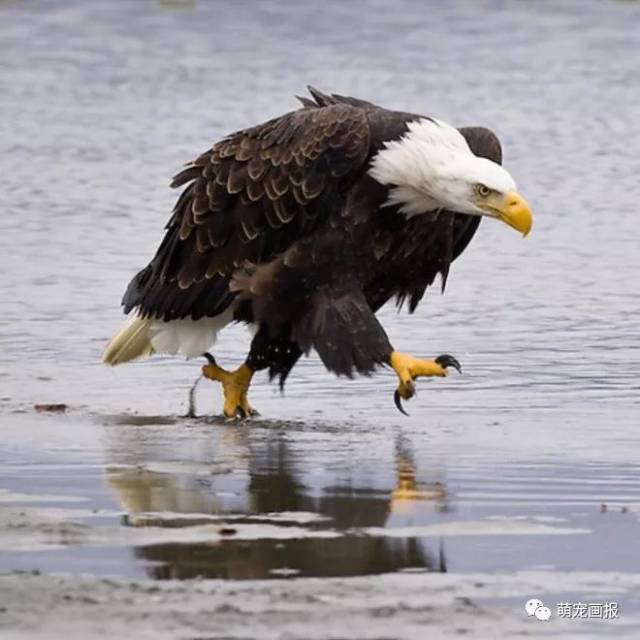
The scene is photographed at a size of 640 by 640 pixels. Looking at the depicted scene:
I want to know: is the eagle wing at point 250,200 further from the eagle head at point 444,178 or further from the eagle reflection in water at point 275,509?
the eagle reflection in water at point 275,509

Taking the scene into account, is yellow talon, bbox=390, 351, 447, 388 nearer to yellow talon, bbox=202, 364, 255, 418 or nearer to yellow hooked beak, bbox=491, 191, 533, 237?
yellow hooked beak, bbox=491, 191, 533, 237

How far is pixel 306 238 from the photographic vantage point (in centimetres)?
838

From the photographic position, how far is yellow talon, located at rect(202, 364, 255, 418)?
342 inches

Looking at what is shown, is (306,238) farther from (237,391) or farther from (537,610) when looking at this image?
(537,610)

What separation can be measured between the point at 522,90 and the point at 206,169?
35.0 ft

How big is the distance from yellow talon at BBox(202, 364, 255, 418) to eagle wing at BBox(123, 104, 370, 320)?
23 centimetres

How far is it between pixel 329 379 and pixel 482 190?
1.49 meters

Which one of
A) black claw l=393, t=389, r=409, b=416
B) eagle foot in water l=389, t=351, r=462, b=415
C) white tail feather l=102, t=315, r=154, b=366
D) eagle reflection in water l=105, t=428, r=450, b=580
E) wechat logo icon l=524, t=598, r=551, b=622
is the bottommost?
wechat logo icon l=524, t=598, r=551, b=622

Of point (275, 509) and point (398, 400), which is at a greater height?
point (398, 400)

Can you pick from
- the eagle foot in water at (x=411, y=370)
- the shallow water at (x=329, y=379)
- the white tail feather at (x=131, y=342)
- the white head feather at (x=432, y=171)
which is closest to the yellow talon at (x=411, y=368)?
the eagle foot in water at (x=411, y=370)

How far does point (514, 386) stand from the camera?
906 cm

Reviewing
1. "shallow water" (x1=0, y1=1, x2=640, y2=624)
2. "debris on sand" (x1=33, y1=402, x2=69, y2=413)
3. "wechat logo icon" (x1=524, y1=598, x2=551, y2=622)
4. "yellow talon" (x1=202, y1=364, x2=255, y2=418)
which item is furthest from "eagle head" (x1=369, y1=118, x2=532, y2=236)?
"wechat logo icon" (x1=524, y1=598, x2=551, y2=622)

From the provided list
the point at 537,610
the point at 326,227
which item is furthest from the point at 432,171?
the point at 537,610

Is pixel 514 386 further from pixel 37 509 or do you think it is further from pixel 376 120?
pixel 37 509
